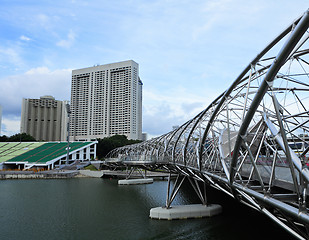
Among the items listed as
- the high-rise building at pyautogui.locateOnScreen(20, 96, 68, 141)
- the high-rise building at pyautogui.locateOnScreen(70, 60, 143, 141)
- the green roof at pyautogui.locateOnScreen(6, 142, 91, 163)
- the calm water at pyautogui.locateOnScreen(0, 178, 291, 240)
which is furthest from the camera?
the high-rise building at pyautogui.locateOnScreen(20, 96, 68, 141)

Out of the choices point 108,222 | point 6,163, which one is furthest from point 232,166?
point 6,163

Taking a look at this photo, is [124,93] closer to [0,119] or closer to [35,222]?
[0,119]

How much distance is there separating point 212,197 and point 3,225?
1108 inches

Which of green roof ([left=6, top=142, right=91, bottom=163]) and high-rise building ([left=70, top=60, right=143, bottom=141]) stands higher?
high-rise building ([left=70, top=60, right=143, bottom=141])

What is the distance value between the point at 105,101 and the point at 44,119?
4928cm

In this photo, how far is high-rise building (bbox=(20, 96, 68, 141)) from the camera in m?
186

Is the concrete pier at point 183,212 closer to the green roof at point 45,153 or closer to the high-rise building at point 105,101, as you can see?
the green roof at point 45,153

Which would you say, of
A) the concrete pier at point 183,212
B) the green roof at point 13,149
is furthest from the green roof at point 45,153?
the concrete pier at point 183,212

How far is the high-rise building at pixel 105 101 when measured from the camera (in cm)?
18062

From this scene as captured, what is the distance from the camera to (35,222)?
2588 cm

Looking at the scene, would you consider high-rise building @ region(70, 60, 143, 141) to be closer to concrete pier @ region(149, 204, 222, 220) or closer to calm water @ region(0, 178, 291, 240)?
calm water @ region(0, 178, 291, 240)

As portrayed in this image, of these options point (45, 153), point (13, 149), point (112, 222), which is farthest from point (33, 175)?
point (112, 222)

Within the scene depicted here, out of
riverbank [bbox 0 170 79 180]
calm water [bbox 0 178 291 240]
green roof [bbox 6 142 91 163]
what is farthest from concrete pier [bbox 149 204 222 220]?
green roof [bbox 6 142 91 163]

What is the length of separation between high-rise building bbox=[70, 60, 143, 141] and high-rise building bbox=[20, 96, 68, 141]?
36.1 feet
